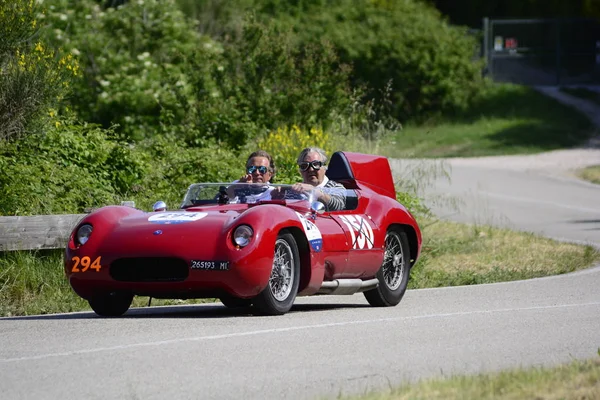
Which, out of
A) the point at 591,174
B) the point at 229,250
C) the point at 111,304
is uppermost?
the point at 229,250

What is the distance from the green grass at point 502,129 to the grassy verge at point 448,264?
18.5 m

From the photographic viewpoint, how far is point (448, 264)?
19.1 m

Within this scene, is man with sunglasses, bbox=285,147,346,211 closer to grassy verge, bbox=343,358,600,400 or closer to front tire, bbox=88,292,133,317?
front tire, bbox=88,292,133,317

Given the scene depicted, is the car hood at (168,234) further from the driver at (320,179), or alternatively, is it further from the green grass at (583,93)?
the green grass at (583,93)

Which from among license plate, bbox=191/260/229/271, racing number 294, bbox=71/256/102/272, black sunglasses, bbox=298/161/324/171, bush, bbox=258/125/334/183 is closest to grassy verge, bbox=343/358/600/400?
license plate, bbox=191/260/229/271

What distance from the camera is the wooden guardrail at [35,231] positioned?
44.2 feet

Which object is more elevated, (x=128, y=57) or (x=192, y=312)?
(x=192, y=312)

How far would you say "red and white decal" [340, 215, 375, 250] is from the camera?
40.5ft

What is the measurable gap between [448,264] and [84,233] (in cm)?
854

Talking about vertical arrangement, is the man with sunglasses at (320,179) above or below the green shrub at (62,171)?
above

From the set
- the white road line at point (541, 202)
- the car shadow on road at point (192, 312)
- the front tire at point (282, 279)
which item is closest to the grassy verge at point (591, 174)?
the white road line at point (541, 202)

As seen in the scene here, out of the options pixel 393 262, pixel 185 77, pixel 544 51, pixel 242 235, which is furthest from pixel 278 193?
pixel 544 51

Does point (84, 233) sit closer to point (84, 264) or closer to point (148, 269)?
point (84, 264)

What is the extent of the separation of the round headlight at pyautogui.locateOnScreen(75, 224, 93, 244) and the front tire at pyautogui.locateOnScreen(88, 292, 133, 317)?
511 millimetres
